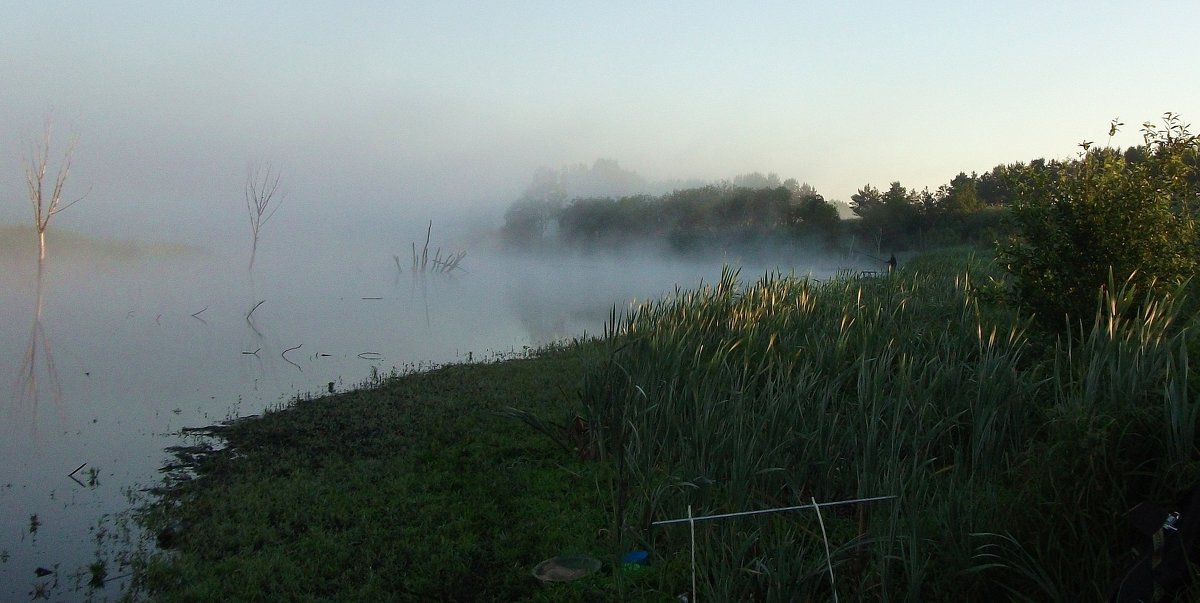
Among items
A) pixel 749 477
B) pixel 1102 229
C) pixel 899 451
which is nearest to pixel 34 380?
pixel 749 477

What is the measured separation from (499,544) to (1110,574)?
9.13 feet

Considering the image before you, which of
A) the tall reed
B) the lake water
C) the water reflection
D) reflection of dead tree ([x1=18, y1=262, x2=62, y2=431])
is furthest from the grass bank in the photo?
reflection of dead tree ([x1=18, y1=262, x2=62, y2=431])

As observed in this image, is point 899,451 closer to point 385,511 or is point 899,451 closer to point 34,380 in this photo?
point 385,511

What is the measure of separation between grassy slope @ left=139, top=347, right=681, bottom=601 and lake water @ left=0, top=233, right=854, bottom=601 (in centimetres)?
60

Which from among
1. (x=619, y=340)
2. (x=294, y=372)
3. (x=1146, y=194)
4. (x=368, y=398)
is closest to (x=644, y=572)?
(x=619, y=340)

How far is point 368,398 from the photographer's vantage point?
8.66 metres

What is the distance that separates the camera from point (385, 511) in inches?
191

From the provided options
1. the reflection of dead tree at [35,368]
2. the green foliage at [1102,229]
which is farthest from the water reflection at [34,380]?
the green foliage at [1102,229]

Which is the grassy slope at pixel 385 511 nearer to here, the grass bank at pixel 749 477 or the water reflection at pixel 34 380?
the grass bank at pixel 749 477

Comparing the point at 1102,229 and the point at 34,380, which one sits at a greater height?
the point at 1102,229

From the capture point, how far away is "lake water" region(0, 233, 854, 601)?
5109 millimetres

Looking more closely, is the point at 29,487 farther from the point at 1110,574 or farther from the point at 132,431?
the point at 1110,574

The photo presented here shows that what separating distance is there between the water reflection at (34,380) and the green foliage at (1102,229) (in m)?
9.05

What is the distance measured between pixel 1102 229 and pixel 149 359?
12592 millimetres
